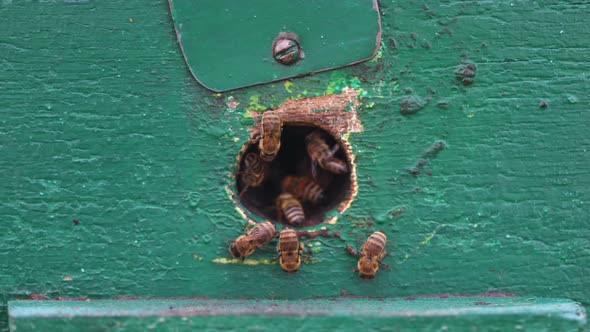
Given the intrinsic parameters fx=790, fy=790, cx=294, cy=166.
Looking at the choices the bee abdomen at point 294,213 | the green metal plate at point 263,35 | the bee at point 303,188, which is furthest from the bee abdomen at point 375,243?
the green metal plate at point 263,35

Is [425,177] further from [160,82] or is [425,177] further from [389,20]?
[160,82]

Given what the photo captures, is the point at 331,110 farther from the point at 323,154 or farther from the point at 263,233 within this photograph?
the point at 263,233

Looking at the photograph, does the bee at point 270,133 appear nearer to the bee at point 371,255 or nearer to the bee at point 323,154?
the bee at point 323,154

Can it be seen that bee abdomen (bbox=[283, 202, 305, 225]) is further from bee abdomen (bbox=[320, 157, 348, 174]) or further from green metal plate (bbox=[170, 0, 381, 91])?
green metal plate (bbox=[170, 0, 381, 91])

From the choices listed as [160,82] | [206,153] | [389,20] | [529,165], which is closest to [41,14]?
[160,82]

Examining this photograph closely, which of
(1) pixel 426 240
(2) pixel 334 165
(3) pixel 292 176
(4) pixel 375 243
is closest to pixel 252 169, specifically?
(2) pixel 334 165

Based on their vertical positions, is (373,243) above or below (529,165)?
below

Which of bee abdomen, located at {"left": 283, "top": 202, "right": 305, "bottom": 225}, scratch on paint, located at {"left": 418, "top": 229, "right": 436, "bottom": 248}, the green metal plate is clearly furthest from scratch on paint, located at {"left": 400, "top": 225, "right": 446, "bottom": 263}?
the green metal plate
